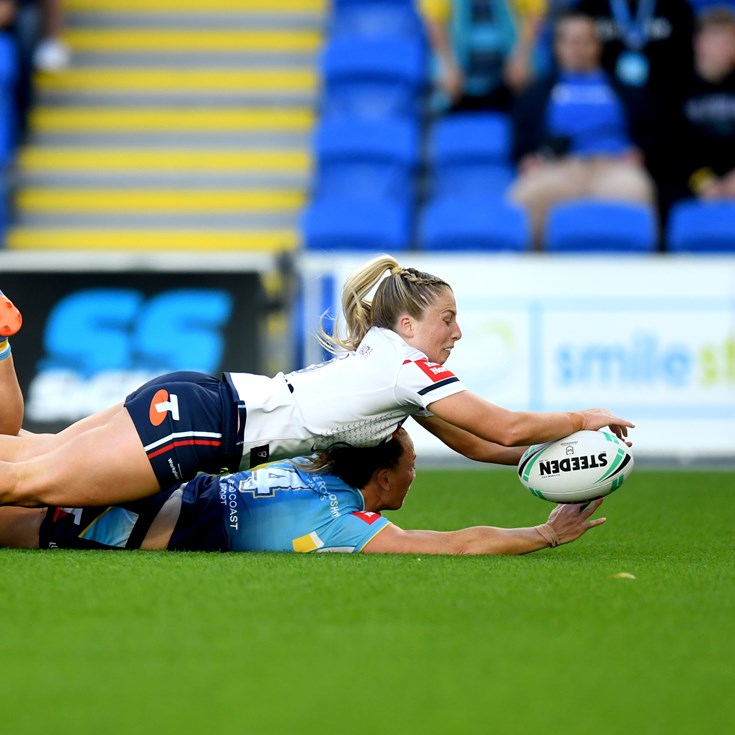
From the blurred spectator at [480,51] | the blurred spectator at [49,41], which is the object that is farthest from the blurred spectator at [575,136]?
the blurred spectator at [49,41]

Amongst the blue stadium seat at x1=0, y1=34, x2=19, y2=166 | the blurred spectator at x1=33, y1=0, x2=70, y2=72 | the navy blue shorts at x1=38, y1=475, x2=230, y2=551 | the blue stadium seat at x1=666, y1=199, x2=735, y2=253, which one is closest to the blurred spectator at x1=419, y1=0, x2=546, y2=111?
the blue stadium seat at x1=666, y1=199, x2=735, y2=253

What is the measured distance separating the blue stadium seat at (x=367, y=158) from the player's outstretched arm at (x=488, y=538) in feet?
24.8

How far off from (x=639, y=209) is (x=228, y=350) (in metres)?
3.31

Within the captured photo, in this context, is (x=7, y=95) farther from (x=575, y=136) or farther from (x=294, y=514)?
(x=294, y=514)

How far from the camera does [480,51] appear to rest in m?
12.0

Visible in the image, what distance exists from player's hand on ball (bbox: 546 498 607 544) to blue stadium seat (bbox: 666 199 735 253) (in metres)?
5.78

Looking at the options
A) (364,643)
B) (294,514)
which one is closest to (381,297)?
(294,514)

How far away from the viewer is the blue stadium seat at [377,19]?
13.6 meters

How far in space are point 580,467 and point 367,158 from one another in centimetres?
798

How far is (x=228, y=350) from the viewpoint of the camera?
978 cm

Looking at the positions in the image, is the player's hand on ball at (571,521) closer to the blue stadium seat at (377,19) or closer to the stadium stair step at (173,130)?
the stadium stair step at (173,130)

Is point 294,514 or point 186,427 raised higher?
point 186,427

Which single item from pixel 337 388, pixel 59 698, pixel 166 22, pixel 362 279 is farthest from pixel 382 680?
pixel 166 22

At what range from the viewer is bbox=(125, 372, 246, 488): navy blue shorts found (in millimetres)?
4387
